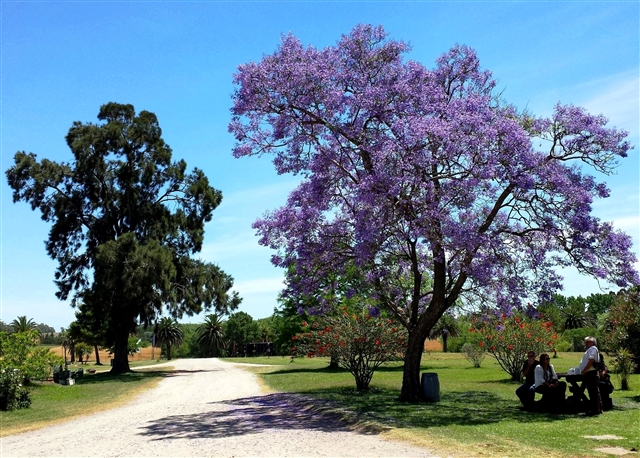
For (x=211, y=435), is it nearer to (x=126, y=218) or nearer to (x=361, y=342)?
(x=361, y=342)

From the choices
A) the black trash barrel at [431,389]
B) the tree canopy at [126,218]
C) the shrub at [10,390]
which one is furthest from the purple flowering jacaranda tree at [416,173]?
the tree canopy at [126,218]

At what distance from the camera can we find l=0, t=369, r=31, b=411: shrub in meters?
16.8

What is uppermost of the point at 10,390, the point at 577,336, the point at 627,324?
the point at 627,324

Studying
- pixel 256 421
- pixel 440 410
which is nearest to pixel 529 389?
pixel 440 410

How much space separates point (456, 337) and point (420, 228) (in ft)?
221

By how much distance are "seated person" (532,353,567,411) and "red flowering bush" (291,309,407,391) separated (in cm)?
646

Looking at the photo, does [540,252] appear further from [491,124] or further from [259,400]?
[259,400]

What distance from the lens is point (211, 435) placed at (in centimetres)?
1158

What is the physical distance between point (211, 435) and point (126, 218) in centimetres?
2845

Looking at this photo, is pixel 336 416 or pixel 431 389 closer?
pixel 336 416

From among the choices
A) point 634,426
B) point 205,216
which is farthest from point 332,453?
point 205,216

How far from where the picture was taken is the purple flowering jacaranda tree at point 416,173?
13711 millimetres

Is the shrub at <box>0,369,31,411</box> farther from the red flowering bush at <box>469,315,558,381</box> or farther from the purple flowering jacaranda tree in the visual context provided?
the red flowering bush at <box>469,315,558,381</box>

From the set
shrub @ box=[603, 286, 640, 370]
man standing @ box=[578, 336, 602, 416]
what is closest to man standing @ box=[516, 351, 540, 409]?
man standing @ box=[578, 336, 602, 416]
